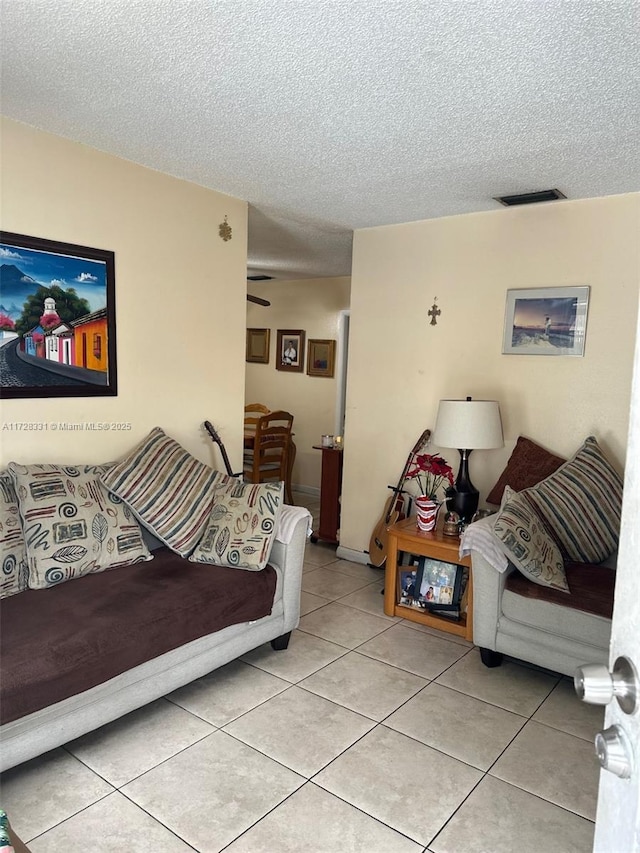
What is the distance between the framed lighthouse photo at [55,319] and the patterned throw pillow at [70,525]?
1.33ft

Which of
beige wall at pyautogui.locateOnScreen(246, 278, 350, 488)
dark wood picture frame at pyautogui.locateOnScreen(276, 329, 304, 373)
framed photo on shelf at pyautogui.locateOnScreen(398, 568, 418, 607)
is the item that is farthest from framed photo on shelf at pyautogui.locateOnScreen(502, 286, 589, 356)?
dark wood picture frame at pyautogui.locateOnScreen(276, 329, 304, 373)

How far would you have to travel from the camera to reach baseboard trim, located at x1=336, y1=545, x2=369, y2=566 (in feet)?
14.4

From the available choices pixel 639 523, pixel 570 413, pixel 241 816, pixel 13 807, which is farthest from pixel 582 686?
pixel 570 413

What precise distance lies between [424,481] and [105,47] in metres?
2.98

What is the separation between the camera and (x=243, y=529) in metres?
2.84

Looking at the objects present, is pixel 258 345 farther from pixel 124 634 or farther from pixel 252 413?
pixel 124 634

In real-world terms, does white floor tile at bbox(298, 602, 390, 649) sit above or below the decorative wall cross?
below

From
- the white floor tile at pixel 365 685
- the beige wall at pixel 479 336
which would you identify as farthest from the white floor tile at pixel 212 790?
the beige wall at pixel 479 336

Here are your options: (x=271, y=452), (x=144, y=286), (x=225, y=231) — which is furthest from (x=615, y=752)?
(x=271, y=452)

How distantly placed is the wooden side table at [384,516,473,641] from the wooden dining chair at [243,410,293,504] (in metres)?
2.34

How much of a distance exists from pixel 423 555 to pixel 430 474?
711 millimetres

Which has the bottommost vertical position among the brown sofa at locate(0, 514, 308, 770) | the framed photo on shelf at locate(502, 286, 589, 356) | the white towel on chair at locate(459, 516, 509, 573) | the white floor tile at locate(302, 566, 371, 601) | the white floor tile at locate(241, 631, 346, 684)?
the white floor tile at locate(302, 566, 371, 601)

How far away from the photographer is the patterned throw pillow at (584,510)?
3074mm

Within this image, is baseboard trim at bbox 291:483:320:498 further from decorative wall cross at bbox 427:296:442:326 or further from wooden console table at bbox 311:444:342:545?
decorative wall cross at bbox 427:296:442:326
